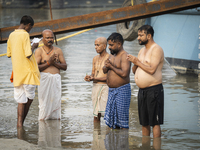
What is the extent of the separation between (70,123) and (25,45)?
1560 mm

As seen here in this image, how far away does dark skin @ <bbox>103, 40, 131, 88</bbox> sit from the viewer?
5.20m

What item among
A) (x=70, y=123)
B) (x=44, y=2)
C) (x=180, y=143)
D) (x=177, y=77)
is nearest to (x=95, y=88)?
(x=70, y=123)

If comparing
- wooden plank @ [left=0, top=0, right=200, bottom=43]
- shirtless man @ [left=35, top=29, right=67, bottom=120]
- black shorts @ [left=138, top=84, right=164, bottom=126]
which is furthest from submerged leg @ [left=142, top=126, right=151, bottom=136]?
wooden plank @ [left=0, top=0, right=200, bottom=43]

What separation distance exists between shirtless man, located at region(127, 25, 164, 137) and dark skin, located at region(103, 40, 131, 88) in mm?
487

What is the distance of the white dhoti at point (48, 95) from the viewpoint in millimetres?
6012

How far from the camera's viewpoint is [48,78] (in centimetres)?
601

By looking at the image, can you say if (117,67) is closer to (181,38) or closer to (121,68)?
(121,68)

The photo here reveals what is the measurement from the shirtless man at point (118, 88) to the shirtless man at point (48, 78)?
44.4 inches

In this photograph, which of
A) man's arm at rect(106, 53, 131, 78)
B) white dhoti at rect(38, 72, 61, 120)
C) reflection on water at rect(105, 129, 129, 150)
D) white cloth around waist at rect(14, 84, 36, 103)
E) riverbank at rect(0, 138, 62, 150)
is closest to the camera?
riverbank at rect(0, 138, 62, 150)

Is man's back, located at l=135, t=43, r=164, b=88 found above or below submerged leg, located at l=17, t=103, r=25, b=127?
above

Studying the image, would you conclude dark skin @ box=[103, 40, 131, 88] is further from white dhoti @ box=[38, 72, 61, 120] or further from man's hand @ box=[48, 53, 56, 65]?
white dhoti @ box=[38, 72, 61, 120]

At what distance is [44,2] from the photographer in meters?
40.1

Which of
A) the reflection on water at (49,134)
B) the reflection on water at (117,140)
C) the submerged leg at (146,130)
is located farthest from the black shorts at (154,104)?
the reflection on water at (49,134)

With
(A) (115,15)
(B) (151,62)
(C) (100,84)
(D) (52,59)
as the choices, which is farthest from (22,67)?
(B) (151,62)
